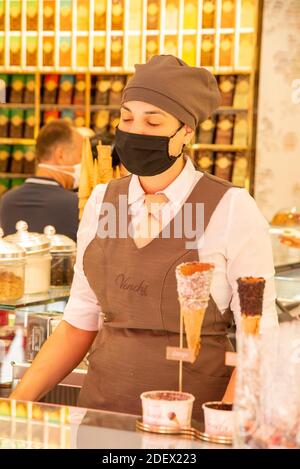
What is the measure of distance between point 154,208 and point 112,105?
607cm

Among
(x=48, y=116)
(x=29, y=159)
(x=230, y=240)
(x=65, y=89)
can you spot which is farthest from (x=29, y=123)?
(x=230, y=240)

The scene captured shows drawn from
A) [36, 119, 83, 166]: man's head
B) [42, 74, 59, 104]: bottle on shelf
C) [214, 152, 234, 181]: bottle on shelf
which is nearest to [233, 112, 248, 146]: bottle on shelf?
[214, 152, 234, 181]: bottle on shelf

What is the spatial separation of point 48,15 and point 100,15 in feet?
1.66

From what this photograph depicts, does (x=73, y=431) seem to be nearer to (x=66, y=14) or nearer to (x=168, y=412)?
(x=168, y=412)

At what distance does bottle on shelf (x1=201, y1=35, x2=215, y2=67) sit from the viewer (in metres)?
7.57

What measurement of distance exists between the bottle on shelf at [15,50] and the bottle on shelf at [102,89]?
0.78 m

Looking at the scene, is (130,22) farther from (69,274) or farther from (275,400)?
(275,400)

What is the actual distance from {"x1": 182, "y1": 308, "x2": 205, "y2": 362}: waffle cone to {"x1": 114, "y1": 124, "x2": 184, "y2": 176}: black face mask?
0.51 meters

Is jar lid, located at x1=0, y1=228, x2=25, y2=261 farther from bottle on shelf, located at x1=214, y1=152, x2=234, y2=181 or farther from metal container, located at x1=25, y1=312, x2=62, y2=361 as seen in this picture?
bottle on shelf, located at x1=214, y1=152, x2=234, y2=181

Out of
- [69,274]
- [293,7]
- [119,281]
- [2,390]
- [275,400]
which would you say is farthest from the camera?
[293,7]

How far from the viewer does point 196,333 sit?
1.69 meters

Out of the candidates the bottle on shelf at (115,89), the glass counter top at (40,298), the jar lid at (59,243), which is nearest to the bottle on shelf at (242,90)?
the bottle on shelf at (115,89)

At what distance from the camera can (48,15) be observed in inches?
315
